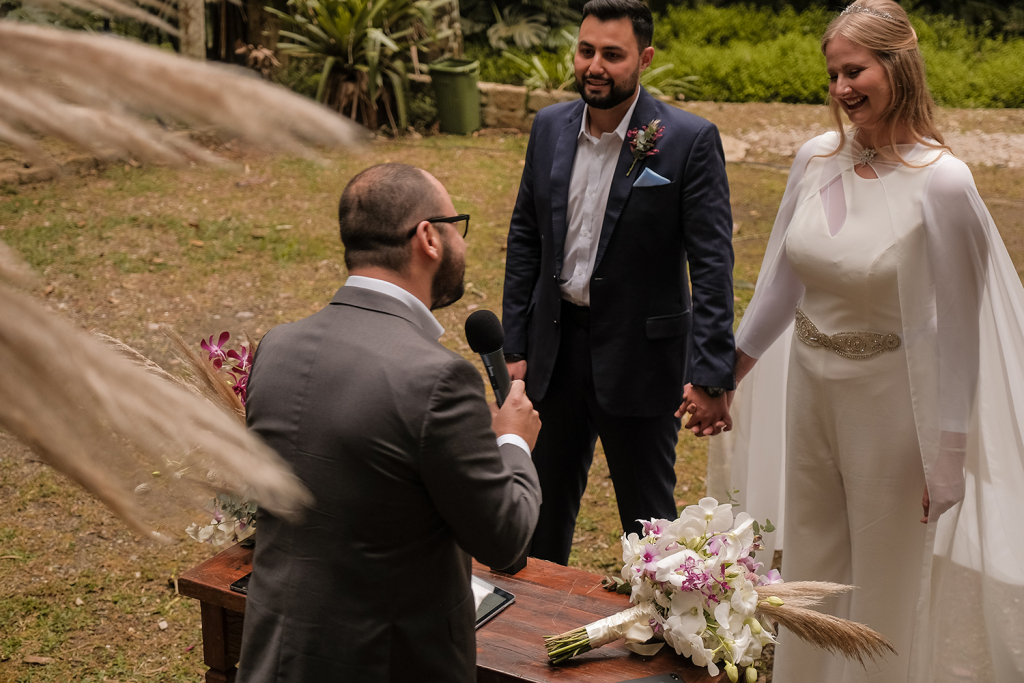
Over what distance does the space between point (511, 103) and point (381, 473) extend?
9.38 m

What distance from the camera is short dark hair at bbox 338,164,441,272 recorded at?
72.3 inches

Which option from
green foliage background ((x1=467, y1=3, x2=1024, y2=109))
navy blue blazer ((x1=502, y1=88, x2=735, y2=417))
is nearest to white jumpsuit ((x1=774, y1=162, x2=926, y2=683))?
navy blue blazer ((x1=502, y1=88, x2=735, y2=417))

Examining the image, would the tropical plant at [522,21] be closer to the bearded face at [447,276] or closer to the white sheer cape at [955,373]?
the white sheer cape at [955,373]

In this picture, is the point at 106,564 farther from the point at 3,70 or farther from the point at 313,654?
the point at 3,70

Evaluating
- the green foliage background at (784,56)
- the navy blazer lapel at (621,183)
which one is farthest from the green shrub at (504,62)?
the navy blazer lapel at (621,183)

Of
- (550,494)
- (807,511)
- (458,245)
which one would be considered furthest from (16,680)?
(807,511)

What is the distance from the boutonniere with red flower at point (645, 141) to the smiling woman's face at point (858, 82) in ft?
1.98

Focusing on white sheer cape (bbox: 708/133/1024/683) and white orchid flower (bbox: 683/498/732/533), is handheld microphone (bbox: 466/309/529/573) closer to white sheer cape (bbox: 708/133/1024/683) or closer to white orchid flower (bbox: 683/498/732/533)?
white orchid flower (bbox: 683/498/732/533)

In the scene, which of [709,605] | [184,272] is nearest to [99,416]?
[709,605]

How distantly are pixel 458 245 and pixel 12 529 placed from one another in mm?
3138

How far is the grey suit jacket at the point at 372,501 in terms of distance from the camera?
65.6 inches

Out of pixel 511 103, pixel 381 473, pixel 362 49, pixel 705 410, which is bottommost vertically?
pixel 511 103

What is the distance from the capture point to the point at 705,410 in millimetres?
3061

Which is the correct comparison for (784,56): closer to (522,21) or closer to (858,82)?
(522,21)
